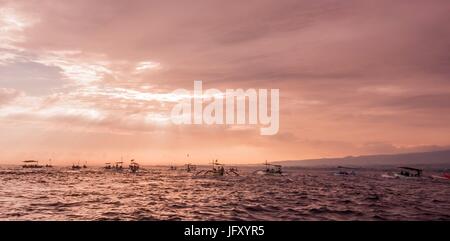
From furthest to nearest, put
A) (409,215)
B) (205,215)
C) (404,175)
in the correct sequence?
1. (404,175)
2. (409,215)
3. (205,215)

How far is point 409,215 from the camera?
34.0 metres

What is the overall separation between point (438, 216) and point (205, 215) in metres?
21.4

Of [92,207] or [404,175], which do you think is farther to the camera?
[404,175]
